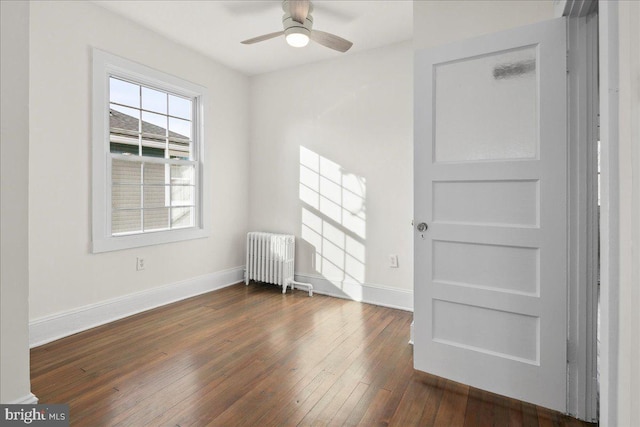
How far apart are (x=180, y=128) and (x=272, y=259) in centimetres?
189

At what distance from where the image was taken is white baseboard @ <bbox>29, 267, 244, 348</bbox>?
2.73 metres

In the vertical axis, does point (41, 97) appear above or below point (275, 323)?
above

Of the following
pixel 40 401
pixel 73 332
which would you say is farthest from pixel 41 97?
pixel 40 401

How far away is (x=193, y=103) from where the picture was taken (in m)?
4.12

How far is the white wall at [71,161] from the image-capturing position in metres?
2.69

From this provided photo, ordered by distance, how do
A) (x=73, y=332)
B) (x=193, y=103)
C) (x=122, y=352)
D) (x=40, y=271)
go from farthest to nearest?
1. (x=193, y=103)
2. (x=73, y=332)
3. (x=40, y=271)
4. (x=122, y=352)

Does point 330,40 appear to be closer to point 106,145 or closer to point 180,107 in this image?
point 180,107

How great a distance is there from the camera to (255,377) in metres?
2.22

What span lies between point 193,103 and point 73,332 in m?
2.69

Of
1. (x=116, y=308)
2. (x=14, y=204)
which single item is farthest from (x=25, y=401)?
(x=116, y=308)

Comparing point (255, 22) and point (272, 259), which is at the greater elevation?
point (255, 22)

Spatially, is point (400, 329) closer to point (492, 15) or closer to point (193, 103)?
point (492, 15)

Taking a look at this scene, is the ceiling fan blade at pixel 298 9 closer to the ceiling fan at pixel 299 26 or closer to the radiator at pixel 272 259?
the ceiling fan at pixel 299 26
